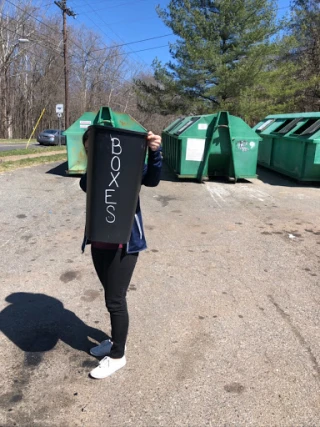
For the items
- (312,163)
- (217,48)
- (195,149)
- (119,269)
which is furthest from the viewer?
(217,48)

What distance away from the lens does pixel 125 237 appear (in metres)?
2.29

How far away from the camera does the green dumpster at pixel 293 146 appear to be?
30.1ft

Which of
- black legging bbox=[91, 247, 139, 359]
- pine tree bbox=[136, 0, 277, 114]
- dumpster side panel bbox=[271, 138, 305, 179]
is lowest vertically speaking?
black legging bbox=[91, 247, 139, 359]

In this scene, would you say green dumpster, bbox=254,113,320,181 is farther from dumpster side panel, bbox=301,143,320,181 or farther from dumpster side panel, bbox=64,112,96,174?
dumpster side panel, bbox=64,112,96,174

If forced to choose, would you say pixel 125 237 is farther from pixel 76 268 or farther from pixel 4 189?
pixel 4 189

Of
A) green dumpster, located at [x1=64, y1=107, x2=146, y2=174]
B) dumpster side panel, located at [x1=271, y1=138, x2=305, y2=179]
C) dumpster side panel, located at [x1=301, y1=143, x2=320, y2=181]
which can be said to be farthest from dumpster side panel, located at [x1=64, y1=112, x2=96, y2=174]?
dumpster side panel, located at [x1=301, y1=143, x2=320, y2=181]

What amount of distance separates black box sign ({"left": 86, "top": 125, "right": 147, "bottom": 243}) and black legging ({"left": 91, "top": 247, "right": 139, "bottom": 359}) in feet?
0.46

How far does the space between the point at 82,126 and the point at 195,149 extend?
3112 mm

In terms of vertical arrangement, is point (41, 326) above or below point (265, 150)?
below

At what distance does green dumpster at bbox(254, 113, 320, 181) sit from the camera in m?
9.18

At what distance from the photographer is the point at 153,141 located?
2.29m

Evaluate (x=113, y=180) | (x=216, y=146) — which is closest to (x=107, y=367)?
(x=113, y=180)

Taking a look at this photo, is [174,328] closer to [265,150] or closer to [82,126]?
[82,126]

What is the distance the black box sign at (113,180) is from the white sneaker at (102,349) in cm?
89
